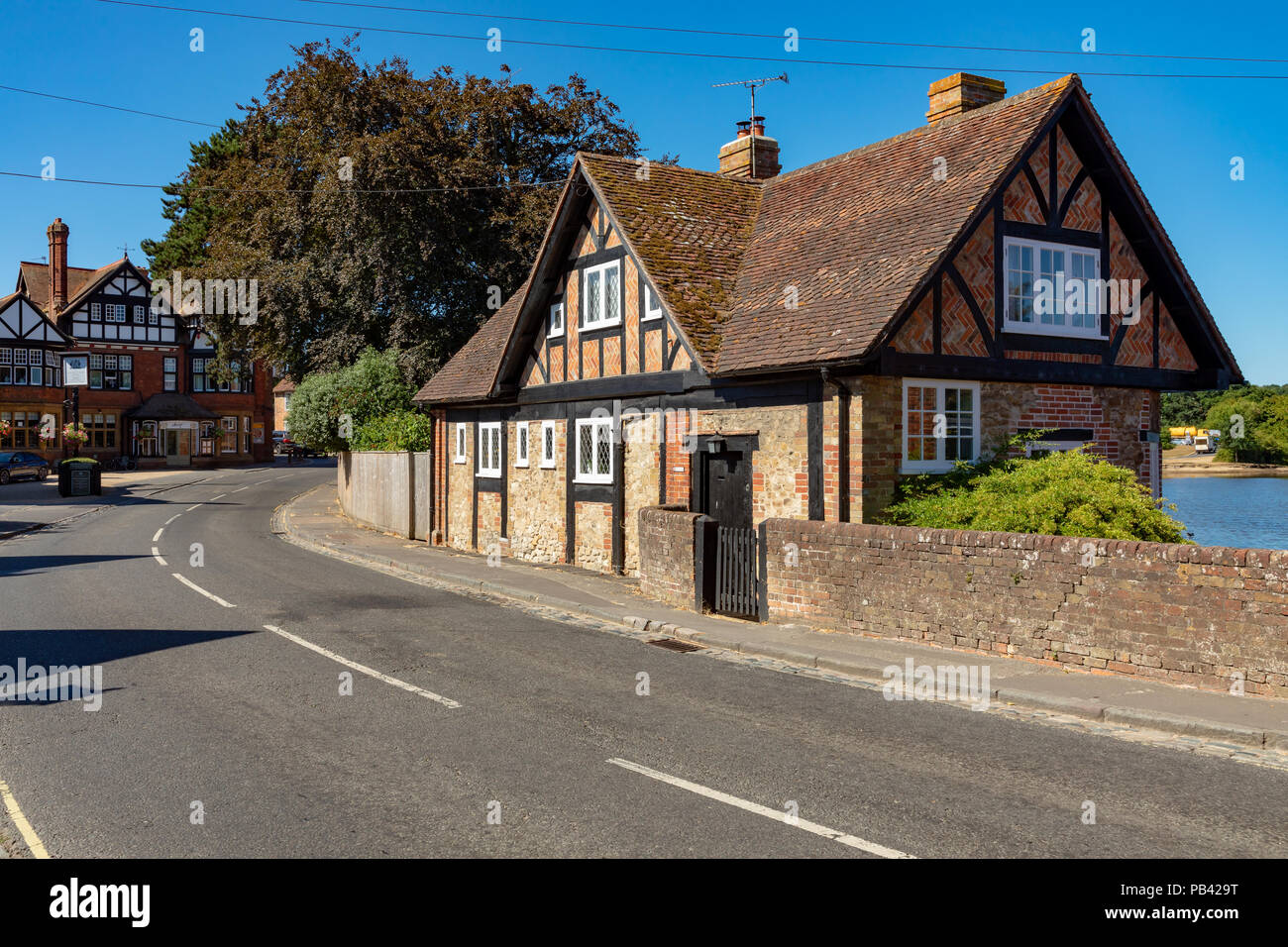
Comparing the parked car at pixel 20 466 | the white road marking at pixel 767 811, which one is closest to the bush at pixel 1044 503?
the white road marking at pixel 767 811

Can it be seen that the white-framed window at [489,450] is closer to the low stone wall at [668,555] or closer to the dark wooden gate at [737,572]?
the low stone wall at [668,555]

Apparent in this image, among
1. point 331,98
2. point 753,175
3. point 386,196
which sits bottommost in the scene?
point 753,175

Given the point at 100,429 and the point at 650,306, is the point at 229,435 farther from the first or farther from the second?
the point at 650,306

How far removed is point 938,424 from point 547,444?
903cm

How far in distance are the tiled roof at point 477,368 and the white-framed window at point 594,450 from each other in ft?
9.52

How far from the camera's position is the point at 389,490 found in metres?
28.1

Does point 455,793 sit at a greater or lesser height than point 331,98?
lesser

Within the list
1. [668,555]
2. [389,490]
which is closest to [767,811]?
[668,555]

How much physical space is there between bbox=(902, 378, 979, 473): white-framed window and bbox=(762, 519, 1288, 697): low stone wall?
8.45 ft

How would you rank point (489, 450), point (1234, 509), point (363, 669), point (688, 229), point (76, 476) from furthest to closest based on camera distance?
point (76, 476) < point (1234, 509) < point (489, 450) < point (688, 229) < point (363, 669)

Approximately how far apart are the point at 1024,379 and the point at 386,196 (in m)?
25.4
